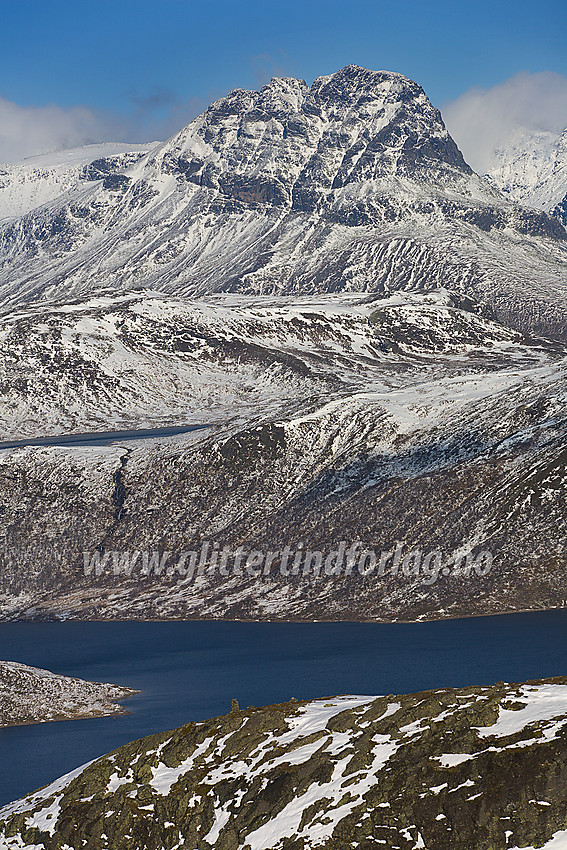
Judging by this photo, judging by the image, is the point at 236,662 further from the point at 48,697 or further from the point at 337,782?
the point at 337,782

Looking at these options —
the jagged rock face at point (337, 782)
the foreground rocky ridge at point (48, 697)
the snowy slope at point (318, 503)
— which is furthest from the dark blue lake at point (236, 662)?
the jagged rock face at point (337, 782)

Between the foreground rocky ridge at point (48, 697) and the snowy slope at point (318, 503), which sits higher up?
the snowy slope at point (318, 503)

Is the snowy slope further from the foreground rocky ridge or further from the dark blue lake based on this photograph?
the foreground rocky ridge

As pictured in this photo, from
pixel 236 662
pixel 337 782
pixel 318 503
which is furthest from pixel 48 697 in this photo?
pixel 337 782

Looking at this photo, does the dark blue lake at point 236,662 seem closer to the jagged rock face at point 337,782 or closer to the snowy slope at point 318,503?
the snowy slope at point 318,503

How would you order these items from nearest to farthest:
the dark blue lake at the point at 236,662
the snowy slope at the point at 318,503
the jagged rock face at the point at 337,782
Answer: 1. the jagged rock face at the point at 337,782
2. the dark blue lake at the point at 236,662
3. the snowy slope at the point at 318,503

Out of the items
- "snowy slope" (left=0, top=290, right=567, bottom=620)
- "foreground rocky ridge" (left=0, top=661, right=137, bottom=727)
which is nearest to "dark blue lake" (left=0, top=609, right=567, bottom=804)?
"foreground rocky ridge" (left=0, top=661, right=137, bottom=727)
